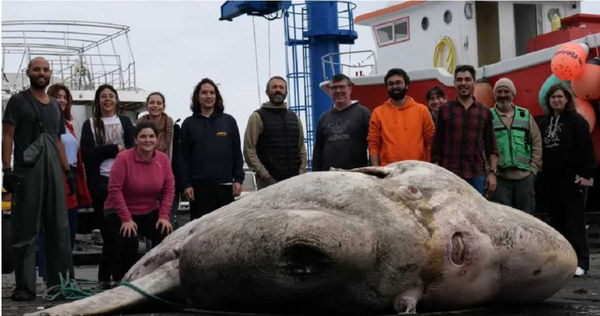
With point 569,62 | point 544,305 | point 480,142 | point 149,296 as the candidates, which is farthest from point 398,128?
point 569,62

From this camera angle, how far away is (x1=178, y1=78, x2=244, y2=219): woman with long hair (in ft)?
28.5

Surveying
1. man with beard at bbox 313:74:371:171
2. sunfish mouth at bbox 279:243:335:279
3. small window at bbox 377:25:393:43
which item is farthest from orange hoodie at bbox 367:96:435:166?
small window at bbox 377:25:393:43

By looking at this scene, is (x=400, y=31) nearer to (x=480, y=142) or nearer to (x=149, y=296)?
(x=480, y=142)

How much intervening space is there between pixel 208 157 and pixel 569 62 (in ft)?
19.0

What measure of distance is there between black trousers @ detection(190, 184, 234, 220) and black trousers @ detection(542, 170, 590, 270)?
317 centimetres

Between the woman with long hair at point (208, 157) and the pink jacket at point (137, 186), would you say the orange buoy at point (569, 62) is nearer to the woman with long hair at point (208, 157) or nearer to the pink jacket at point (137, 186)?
the woman with long hair at point (208, 157)

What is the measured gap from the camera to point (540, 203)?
33.5 feet

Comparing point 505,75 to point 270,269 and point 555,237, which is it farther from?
point 270,269

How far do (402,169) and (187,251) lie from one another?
1.51 meters

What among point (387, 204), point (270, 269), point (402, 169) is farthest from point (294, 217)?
point (402, 169)

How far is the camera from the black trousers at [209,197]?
8.68m

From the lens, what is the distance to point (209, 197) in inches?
342

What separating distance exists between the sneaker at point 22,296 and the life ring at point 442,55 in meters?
12.3

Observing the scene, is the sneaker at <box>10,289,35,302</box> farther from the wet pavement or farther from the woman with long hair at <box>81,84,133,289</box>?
the woman with long hair at <box>81,84,133,289</box>
